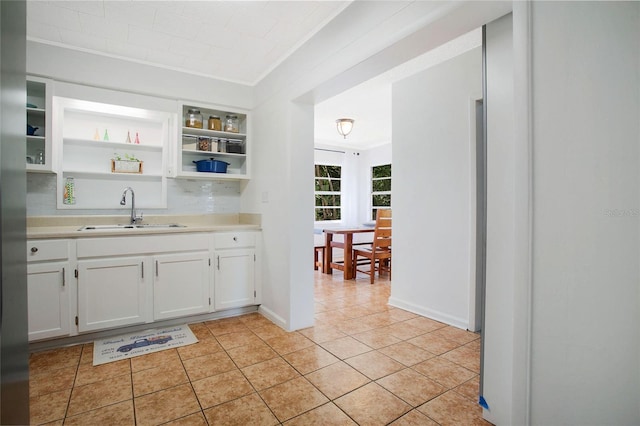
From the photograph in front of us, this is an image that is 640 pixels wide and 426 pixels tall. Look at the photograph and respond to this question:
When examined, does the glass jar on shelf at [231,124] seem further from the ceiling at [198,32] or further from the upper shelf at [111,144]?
the upper shelf at [111,144]

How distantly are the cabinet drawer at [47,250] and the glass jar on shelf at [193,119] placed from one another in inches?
60.5

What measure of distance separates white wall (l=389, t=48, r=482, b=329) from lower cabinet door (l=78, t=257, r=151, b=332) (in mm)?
2464

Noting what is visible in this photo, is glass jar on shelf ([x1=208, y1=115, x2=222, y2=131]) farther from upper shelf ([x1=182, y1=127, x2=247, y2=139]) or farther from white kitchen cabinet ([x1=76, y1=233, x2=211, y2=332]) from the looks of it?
white kitchen cabinet ([x1=76, y1=233, x2=211, y2=332])

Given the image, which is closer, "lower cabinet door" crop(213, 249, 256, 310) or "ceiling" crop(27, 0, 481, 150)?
"ceiling" crop(27, 0, 481, 150)

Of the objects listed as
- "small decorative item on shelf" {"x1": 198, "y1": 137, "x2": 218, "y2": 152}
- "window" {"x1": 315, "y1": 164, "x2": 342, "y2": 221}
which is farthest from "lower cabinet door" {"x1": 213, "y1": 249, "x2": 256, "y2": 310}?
"window" {"x1": 315, "y1": 164, "x2": 342, "y2": 221}

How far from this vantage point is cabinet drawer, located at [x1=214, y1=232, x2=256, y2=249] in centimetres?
319

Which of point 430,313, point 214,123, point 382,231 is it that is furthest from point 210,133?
point 430,313

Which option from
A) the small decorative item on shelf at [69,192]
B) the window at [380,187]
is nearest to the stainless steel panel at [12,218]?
the small decorative item on shelf at [69,192]

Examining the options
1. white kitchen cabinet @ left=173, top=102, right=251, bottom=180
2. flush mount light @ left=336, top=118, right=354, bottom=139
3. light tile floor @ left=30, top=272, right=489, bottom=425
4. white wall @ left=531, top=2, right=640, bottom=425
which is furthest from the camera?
flush mount light @ left=336, top=118, right=354, bottom=139

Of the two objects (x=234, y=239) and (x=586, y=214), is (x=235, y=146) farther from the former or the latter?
(x=586, y=214)

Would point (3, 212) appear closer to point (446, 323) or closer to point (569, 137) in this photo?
point (569, 137)

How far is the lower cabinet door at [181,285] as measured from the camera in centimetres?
290

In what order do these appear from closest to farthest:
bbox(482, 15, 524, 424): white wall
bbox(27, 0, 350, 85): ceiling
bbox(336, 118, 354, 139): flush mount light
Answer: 1. bbox(482, 15, 524, 424): white wall
2. bbox(27, 0, 350, 85): ceiling
3. bbox(336, 118, 354, 139): flush mount light

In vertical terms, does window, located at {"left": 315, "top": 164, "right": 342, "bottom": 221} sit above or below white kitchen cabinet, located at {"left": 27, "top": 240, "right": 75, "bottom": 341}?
above
